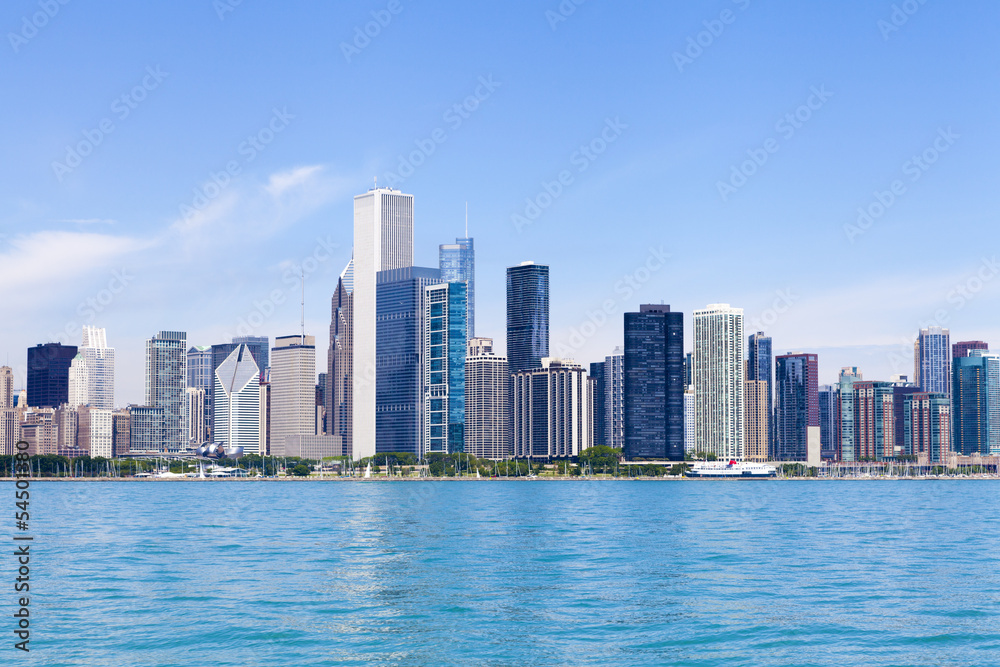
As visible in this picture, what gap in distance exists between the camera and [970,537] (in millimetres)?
91125

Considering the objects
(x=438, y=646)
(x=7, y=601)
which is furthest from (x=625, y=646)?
(x=7, y=601)

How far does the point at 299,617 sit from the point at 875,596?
27101 mm

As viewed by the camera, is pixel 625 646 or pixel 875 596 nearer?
pixel 625 646

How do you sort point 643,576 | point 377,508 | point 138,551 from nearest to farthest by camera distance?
point 643,576 < point 138,551 < point 377,508

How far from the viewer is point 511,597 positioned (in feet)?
175

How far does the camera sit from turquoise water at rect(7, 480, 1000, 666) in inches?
1641

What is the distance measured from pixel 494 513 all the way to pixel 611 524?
25.1m

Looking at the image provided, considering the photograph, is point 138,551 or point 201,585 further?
point 138,551

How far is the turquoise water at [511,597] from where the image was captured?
41.7 m

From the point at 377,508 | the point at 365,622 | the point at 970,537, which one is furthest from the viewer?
the point at 377,508

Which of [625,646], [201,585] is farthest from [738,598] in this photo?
[201,585]

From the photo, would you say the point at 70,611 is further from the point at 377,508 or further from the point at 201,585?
the point at 377,508

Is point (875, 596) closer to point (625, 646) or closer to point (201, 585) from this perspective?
point (625, 646)

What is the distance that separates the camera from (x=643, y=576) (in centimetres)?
6144
